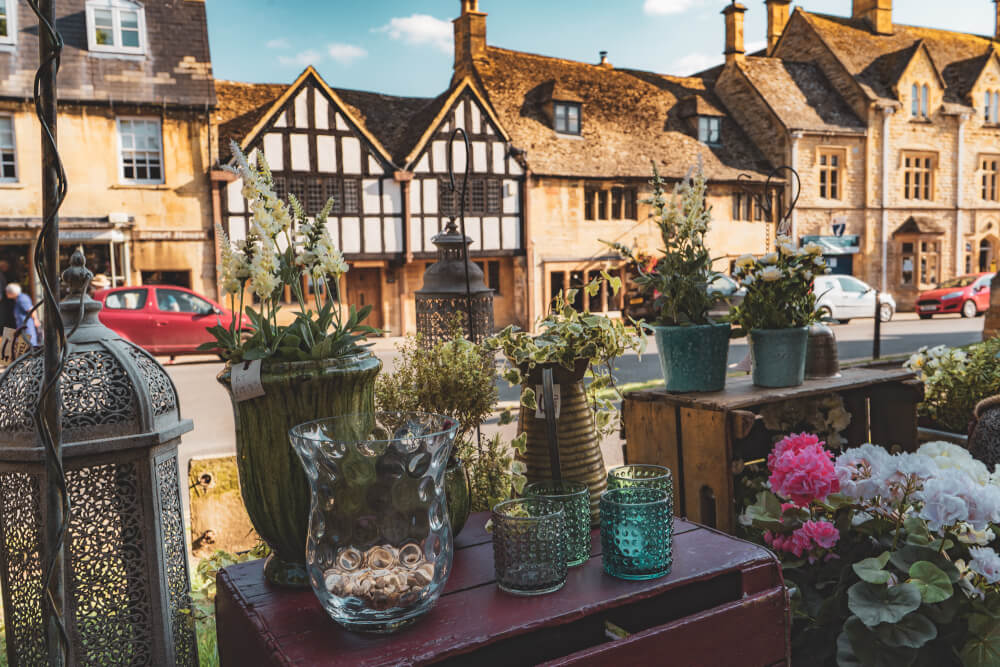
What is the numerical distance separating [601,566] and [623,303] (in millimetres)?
19426

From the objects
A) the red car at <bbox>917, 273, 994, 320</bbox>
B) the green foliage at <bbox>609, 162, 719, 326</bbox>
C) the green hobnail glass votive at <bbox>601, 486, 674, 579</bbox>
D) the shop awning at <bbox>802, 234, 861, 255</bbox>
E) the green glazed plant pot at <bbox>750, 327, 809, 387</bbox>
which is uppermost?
the shop awning at <bbox>802, 234, 861, 255</bbox>

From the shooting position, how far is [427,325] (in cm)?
407

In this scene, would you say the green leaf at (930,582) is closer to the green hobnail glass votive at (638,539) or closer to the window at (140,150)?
the green hobnail glass votive at (638,539)

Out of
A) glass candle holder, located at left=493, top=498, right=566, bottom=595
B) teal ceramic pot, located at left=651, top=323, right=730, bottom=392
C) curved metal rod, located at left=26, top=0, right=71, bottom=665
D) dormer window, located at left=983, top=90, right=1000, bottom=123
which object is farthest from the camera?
dormer window, located at left=983, top=90, right=1000, bottom=123

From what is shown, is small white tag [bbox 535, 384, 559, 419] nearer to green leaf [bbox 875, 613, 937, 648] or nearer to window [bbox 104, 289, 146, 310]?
green leaf [bbox 875, 613, 937, 648]

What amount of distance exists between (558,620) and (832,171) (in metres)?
25.2

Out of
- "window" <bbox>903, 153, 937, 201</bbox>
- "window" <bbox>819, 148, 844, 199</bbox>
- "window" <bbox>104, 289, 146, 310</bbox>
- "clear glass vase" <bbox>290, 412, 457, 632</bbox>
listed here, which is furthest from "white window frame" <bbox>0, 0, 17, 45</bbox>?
"window" <bbox>903, 153, 937, 201</bbox>

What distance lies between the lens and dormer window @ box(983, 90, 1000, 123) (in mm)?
25750

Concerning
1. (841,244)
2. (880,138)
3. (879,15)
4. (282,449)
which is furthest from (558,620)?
(879,15)

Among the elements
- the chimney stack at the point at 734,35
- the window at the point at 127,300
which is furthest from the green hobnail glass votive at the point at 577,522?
the chimney stack at the point at 734,35

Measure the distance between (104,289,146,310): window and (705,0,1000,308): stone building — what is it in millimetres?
17791

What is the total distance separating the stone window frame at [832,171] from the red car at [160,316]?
59.0 feet

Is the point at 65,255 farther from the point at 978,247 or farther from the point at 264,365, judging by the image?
the point at 978,247

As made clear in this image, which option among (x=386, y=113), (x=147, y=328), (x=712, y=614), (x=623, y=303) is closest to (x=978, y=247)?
(x=623, y=303)
